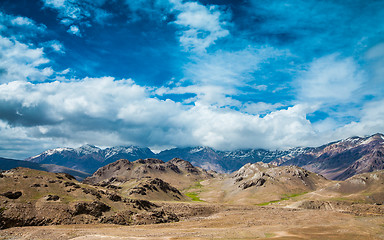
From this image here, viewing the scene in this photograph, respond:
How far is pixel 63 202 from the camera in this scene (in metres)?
84.4

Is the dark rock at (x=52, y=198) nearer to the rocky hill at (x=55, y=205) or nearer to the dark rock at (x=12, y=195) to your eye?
the rocky hill at (x=55, y=205)

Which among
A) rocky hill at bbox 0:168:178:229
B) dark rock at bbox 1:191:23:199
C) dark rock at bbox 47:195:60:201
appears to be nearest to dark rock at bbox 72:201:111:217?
rocky hill at bbox 0:168:178:229

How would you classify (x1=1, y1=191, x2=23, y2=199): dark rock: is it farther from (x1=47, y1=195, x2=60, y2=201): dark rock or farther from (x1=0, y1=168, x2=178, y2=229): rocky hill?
(x1=47, y1=195, x2=60, y2=201): dark rock

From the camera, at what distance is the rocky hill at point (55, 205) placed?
7369 cm

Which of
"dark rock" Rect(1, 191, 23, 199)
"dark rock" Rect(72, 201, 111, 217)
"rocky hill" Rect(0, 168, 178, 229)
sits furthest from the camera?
"dark rock" Rect(72, 201, 111, 217)

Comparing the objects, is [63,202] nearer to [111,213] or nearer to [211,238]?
[111,213]

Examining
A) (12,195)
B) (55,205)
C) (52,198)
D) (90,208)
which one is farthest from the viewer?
(52,198)

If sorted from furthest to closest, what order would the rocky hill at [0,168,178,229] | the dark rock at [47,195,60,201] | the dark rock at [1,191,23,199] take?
1. the dark rock at [47,195,60,201]
2. the dark rock at [1,191,23,199]
3. the rocky hill at [0,168,178,229]

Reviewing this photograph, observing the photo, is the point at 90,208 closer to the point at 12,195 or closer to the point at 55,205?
the point at 55,205

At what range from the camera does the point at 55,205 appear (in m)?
80.9

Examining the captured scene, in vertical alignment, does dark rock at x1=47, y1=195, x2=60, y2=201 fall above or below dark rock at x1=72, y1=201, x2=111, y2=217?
above

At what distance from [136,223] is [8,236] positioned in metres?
35.1

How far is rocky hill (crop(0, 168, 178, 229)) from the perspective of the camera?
242 ft

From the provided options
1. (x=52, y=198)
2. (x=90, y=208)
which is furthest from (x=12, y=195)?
(x=90, y=208)
